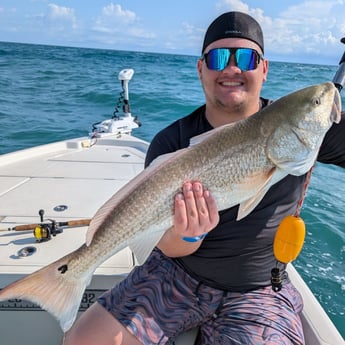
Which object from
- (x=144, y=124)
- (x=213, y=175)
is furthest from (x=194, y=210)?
(x=144, y=124)

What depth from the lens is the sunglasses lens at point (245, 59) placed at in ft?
8.08

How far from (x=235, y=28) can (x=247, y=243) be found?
140 cm

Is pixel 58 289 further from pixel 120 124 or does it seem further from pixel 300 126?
pixel 120 124

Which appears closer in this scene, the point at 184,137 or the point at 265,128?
the point at 265,128

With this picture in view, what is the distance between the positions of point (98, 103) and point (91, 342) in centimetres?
1710

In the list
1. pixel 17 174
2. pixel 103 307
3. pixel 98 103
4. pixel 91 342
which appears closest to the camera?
pixel 91 342

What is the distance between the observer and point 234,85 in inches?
98.6

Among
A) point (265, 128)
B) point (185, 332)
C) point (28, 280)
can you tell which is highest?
point (265, 128)

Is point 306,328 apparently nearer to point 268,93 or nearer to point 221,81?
point 221,81

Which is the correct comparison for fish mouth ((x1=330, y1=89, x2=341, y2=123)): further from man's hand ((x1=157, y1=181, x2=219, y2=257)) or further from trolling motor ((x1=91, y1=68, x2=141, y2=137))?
trolling motor ((x1=91, y1=68, x2=141, y2=137))

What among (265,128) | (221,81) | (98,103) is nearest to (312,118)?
(265,128)

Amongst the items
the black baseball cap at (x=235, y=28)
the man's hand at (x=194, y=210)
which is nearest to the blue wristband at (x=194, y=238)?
the man's hand at (x=194, y=210)

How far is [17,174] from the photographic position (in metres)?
4.90

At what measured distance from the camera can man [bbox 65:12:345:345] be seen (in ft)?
7.69
